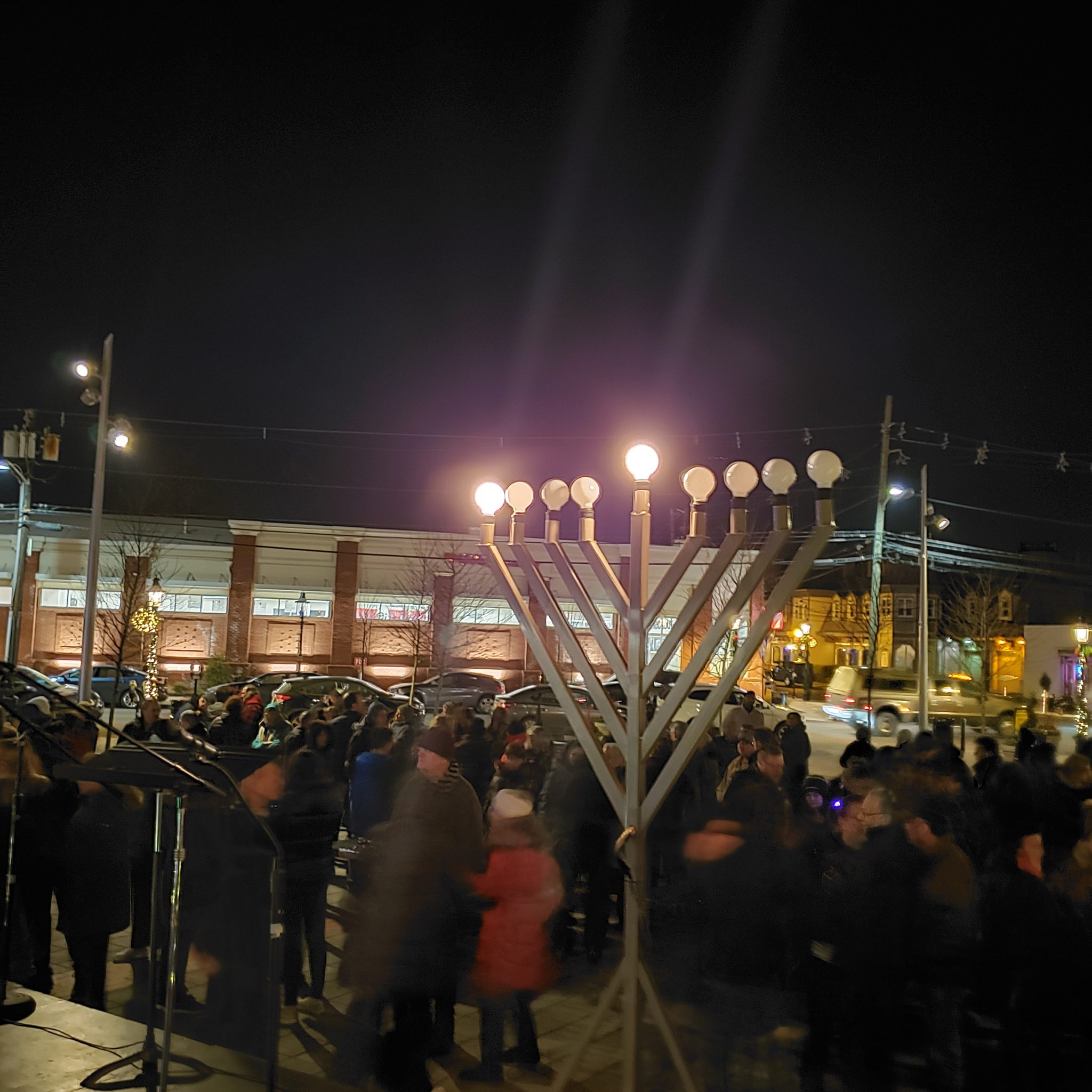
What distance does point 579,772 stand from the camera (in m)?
7.53

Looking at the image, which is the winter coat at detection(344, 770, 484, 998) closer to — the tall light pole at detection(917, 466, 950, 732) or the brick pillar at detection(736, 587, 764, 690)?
the tall light pole at detection(917, 466, 950, 732)

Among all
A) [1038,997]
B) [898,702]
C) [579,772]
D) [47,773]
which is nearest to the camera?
[1038,997]

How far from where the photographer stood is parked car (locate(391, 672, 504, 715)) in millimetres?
28141

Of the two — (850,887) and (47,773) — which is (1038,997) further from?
(47,773)

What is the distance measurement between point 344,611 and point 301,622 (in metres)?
1.83

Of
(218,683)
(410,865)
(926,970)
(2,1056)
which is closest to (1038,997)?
(926,970)

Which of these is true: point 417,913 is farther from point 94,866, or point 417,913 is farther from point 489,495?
point 94,866

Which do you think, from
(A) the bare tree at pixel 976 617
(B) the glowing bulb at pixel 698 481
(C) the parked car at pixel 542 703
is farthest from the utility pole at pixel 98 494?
(A) the bare tree at pixel 976 617

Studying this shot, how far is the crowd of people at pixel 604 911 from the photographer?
14.6 ft

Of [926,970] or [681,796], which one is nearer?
[926,970]

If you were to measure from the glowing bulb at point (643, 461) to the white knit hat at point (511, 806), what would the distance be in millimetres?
1786

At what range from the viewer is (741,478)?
504 cm

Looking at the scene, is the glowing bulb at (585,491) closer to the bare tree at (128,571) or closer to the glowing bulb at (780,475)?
the glowing bulb at (780,475)

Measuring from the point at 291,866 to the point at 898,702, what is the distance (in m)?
24.3
